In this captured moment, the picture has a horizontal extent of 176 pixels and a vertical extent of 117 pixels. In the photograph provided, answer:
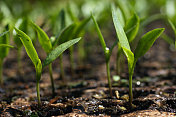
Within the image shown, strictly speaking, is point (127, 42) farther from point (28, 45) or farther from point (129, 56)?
point (28, 45)

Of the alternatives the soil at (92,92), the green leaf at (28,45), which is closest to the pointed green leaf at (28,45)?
the green leaf at (28,45)

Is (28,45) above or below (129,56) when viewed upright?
above

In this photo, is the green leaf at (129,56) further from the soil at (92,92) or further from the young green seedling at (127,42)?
the soil at (92,92)

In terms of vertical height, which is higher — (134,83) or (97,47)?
(97,47)

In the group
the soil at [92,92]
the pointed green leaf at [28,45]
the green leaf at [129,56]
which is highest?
the pointed green leaf at [28,45]

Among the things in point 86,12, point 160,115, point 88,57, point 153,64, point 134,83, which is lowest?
point 160,115

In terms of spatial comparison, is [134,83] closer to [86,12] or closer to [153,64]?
[153,64]

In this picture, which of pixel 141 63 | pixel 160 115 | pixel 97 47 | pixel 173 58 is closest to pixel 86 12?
pixel 97 47

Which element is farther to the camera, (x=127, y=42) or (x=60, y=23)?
(x=60, y=23)

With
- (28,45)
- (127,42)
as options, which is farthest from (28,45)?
(127,42)
